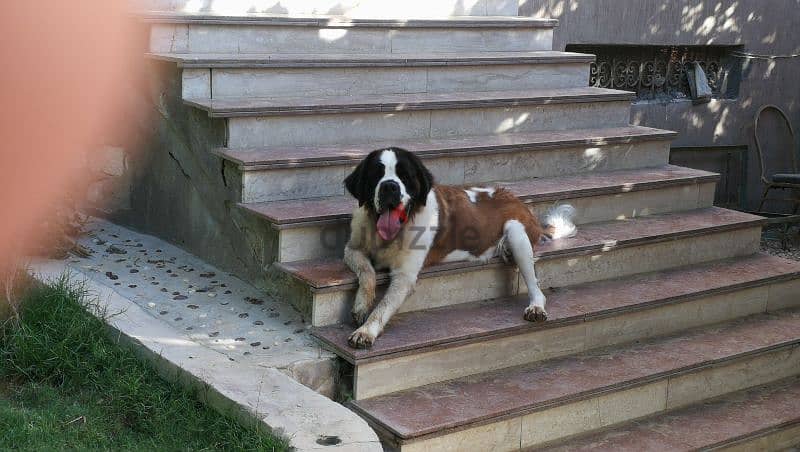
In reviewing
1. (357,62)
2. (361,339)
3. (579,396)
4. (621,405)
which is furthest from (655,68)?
(361,339)

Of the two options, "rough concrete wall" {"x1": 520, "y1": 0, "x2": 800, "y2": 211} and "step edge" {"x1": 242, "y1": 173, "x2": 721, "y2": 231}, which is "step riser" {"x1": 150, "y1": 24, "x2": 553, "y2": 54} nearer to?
"rough concrete wall" {"x1": 520, "y1": 0, "x2": 800, "y2": 211}

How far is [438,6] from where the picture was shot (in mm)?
7441

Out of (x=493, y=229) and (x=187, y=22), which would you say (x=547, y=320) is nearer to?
(x=493, y=229)

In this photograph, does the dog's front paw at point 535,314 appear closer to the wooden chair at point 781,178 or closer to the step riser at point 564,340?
the step riser at point 564,340

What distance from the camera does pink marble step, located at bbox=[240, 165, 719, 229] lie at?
5000 mm

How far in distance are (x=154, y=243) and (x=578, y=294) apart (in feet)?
8.52

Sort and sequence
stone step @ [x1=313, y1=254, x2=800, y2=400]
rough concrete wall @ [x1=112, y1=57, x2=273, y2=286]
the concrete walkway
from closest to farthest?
the concrete walkway, stone step @ [x1=313, y1=254, x2=800, y2=400], rough concrete wall @ [x1=112, y1=57, x2=273, y2=286]

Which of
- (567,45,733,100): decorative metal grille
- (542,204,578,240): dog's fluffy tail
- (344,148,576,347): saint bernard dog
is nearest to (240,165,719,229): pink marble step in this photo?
(542,204,578,240): dog's fluffy tail

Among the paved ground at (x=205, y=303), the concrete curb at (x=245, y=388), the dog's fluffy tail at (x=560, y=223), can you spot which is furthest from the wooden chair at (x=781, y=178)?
the concrete curb at (x=245, y=388)

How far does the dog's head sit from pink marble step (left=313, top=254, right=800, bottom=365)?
1.67 feet

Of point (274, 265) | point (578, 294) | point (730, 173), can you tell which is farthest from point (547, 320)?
point (730, 173)

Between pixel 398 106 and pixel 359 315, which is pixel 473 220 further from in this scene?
pixel 398 106

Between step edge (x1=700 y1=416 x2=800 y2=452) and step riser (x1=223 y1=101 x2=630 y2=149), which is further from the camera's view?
step riser (x1=223 y1=101 x2=630 y2=149)

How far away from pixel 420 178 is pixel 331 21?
7.19 ft
